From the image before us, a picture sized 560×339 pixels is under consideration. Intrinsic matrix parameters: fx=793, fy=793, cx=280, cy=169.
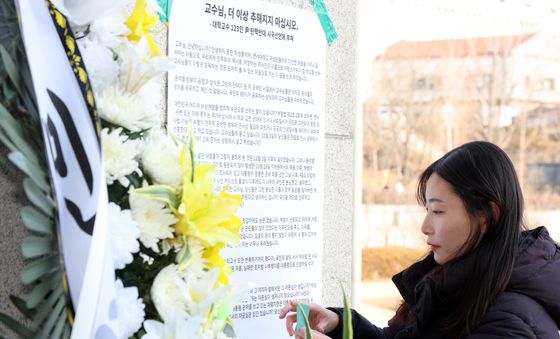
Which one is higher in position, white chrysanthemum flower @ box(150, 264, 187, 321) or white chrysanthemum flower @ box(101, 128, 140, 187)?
white chrysanthemum flower @ box(101, 128, 140, 187)

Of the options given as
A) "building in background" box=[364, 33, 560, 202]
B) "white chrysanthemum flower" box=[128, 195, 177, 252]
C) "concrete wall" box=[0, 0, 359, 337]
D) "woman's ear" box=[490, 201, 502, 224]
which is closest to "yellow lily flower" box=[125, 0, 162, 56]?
"white chrysanthemum flower" box=[128, 195, 177, 252]

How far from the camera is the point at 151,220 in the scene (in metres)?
1.36

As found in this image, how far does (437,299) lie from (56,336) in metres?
1.40

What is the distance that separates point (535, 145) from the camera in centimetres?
1509

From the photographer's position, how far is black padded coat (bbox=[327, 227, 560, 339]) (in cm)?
216

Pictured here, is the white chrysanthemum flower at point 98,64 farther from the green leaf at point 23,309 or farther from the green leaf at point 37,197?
the green leaf at point 23,309

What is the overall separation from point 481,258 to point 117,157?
128cm

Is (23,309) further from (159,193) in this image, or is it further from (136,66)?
(136,66)

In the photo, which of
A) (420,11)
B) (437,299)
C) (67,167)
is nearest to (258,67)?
(437,299)

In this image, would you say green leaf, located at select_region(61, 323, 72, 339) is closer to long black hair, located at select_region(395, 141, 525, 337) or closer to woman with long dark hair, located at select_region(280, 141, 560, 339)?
woman with long dark hair, located at select_region(280, 141, 560, 339)

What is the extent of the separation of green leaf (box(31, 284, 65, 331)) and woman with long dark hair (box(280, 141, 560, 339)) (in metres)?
1.09

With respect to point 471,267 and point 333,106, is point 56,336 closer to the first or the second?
point 471,267

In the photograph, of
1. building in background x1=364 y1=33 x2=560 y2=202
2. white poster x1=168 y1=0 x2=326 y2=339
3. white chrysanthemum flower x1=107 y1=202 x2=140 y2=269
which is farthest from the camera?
building in background x1=364 y1=33 x2=560 y2=202

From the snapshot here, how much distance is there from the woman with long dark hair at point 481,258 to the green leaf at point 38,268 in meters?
1.10
